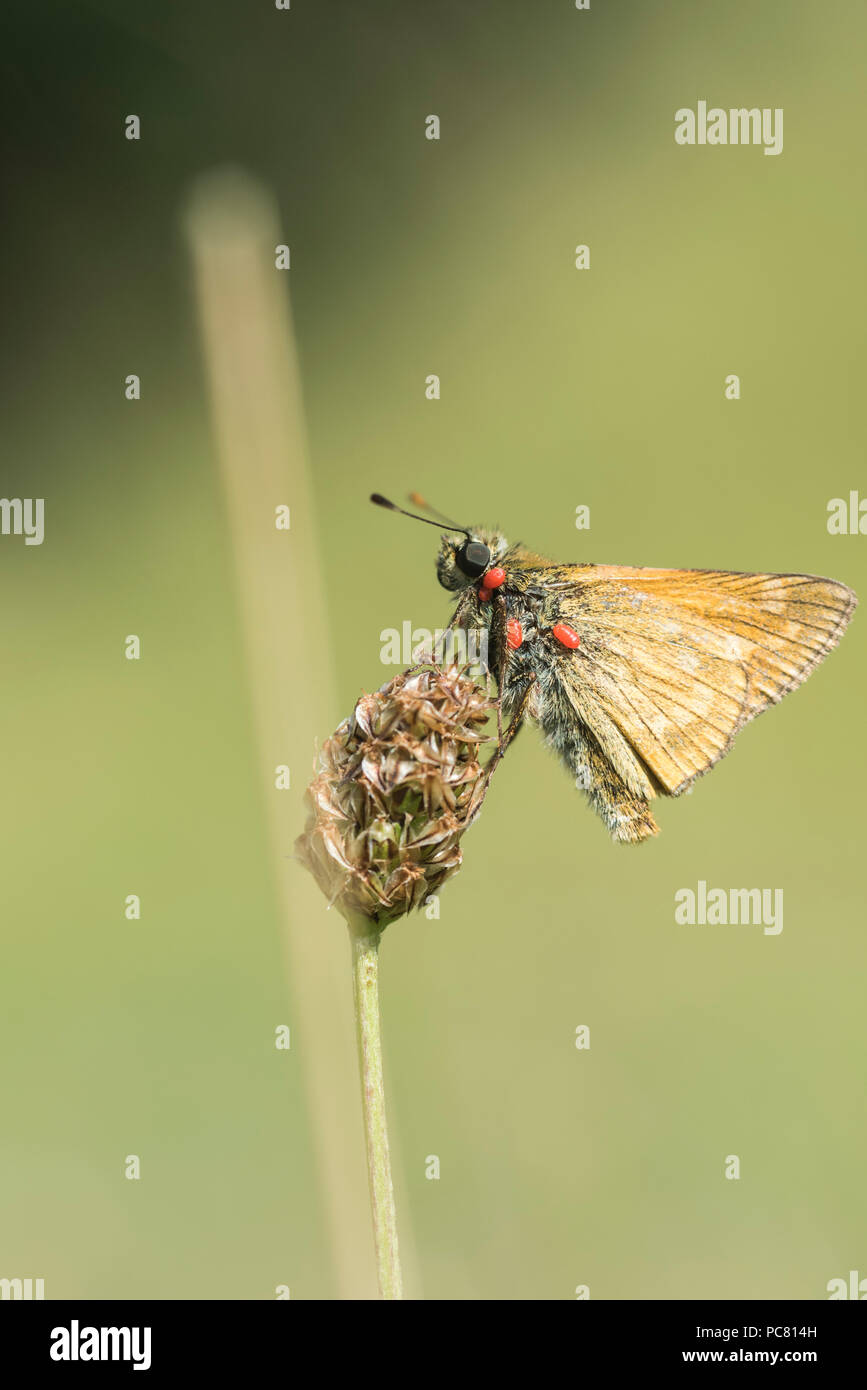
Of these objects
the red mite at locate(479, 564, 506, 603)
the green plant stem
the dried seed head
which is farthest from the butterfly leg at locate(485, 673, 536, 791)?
the green plant stem

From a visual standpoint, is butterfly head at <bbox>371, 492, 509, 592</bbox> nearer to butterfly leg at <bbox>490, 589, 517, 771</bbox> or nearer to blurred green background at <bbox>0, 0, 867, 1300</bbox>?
butterfly leg at <bbox>490, 589, 517, 771</bbox>

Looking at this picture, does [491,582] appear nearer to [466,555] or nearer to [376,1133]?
[466,555]

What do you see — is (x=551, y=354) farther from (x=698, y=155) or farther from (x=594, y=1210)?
(x=594, y=1210)

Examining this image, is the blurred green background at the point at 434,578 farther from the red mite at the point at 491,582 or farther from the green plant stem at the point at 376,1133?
the green plant stem at the point at 376,1133

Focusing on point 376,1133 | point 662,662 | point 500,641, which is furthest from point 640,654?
point 376,1133

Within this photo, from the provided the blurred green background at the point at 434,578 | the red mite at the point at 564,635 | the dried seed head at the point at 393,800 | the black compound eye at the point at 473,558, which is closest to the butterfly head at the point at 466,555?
the black compound eye at the point at 473,558

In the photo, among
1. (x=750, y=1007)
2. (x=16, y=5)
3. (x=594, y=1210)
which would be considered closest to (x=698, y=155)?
(x=16, y=5)
